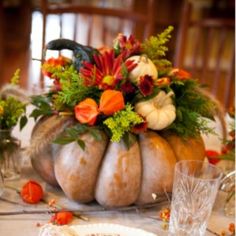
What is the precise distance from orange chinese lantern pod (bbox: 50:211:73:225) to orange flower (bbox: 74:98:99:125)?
0.16 metres

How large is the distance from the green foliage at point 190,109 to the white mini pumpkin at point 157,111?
3 centimetres

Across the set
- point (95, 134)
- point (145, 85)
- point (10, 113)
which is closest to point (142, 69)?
point (145, 85)

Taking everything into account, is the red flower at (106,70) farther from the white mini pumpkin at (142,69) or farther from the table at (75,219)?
the table at (75,219)

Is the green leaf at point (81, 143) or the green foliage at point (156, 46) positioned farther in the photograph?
the green foliage at point (156, 46)

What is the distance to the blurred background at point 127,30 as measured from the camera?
1721 mm

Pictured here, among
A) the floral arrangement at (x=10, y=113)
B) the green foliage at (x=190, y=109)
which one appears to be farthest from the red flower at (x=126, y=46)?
the floral arrangement at (x=10, y=113)

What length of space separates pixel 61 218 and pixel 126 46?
13.3 inches

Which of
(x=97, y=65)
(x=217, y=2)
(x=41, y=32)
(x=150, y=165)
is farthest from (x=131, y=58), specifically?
(x=217, y=2)

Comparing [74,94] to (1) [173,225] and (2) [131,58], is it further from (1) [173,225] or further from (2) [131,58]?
(1) [173,225]

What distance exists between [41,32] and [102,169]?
1.12m

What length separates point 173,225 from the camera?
0.68 m

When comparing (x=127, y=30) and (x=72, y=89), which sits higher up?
(x=127, y=30)

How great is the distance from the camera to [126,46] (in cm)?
77

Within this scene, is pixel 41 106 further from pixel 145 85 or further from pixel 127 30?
pixel 127 30
